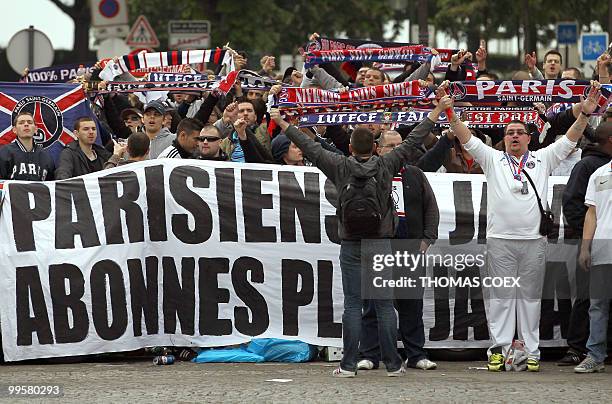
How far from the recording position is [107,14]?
26109 millimetres

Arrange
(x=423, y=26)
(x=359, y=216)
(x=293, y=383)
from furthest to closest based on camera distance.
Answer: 1. (x=423, y=26)
2. (x=359, y=216)
3. (x=293, y=383)

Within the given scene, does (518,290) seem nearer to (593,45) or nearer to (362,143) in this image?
(362,143)

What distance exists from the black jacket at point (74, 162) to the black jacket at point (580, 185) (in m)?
4.03

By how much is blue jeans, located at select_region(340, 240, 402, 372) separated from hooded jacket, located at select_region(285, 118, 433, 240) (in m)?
0.14

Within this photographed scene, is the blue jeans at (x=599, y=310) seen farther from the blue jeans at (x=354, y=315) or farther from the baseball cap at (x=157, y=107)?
the baseball cap at (x=157, y=107)

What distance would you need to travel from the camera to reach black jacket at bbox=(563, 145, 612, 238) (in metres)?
12.0

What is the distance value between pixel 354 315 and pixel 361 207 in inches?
30.8

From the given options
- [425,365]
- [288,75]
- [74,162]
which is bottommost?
[425,365]

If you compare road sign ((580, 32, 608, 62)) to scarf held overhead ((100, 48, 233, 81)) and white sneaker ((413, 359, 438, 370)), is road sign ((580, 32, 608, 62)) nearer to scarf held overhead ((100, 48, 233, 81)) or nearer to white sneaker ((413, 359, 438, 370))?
scarf held overhead ((100, 48, 233, 81))

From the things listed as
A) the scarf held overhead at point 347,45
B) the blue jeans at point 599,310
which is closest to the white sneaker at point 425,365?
the blue jeans at point 599,310

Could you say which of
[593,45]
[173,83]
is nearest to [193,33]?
[593,45]

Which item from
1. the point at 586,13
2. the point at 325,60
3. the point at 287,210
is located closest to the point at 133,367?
the point at 287,210

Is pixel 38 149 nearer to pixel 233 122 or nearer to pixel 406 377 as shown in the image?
pixel 233 122

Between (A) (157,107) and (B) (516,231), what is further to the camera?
(A) (157,107)
